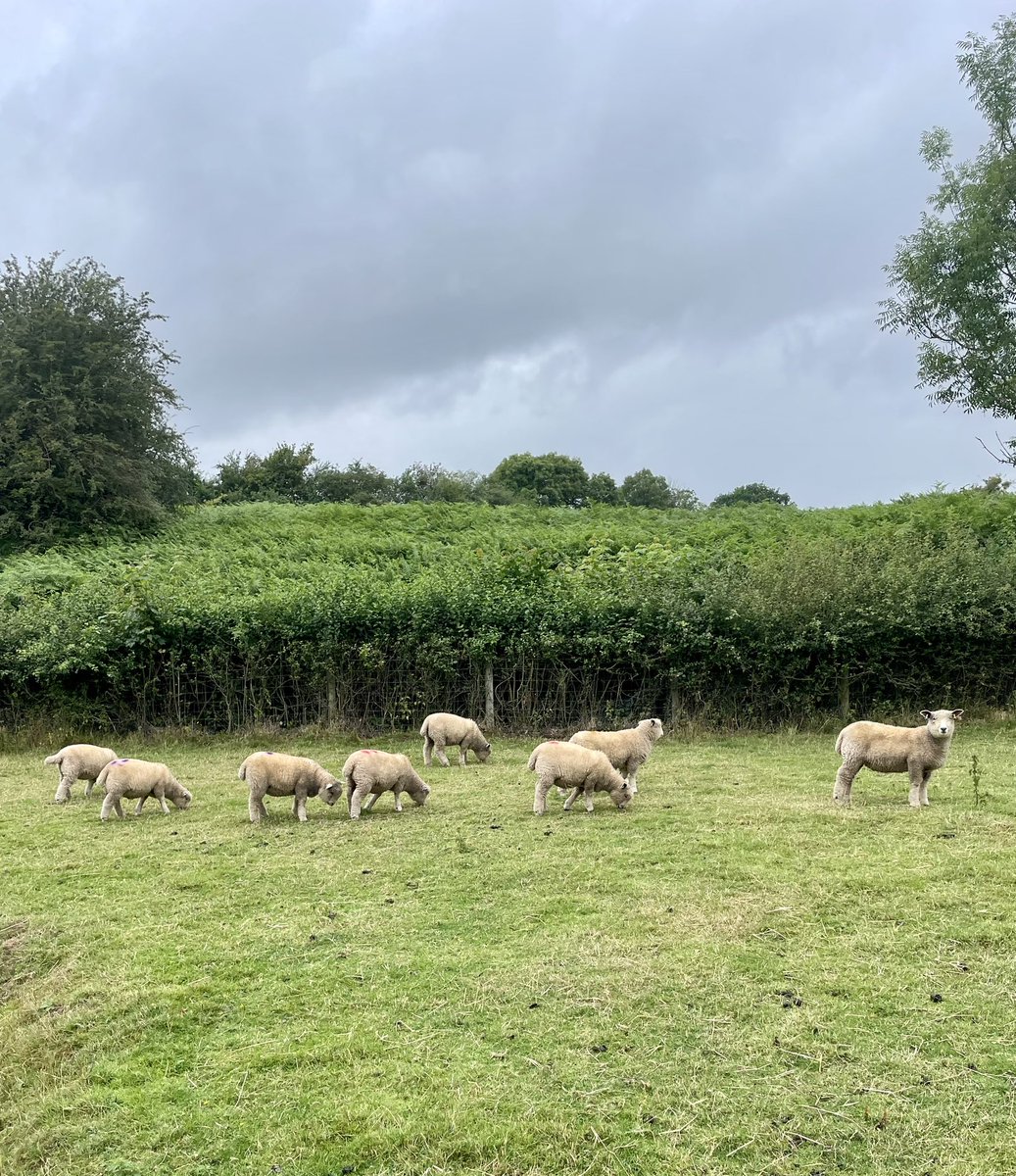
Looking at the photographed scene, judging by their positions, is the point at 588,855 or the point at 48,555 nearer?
the point at 588,855

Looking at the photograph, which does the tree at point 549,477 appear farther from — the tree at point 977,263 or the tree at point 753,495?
the tree at point 977,263

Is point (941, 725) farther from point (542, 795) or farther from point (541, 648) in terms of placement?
point (541, 648)

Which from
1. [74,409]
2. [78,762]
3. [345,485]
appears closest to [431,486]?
[345,485]

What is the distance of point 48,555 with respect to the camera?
28.0 meters

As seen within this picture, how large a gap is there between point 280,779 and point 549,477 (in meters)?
58.1

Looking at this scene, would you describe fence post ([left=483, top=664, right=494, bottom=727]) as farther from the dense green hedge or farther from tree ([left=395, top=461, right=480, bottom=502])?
tree ([left=395, top=461, right=480, bottom=502])

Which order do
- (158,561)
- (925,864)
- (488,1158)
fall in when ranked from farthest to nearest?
1. (158,561)
2. (925,864)
3. (488,1158)

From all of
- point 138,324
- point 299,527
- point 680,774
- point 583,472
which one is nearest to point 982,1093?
point 680,774

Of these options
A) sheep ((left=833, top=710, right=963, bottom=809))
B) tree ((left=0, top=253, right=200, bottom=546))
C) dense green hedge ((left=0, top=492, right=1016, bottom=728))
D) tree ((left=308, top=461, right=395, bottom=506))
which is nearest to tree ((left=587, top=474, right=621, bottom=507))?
tree ((left=308, top=461, right=395, bottom=506))

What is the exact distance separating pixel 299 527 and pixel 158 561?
6960 millimetres

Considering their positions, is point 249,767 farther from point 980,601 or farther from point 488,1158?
point 980,601

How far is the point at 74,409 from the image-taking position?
100ft

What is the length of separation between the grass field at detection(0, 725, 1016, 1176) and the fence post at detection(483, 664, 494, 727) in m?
8.10

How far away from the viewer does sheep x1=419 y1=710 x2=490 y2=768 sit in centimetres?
1415
